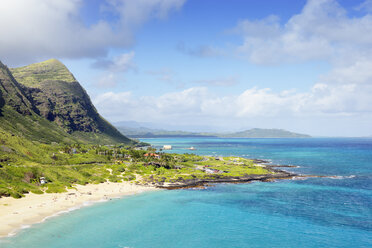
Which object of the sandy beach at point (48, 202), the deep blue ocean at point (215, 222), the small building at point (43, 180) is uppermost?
the small building at point (43, 180)

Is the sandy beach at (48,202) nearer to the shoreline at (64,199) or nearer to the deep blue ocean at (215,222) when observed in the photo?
the shoreline at (64,199)

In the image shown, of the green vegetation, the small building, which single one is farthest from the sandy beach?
the small building

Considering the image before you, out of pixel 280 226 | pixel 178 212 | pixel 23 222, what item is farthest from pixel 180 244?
pixel 23 222

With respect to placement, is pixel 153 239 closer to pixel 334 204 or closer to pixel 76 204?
pixel 76 204

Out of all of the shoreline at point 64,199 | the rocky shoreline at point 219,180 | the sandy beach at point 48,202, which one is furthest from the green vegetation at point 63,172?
the sandy beach at point 48,202

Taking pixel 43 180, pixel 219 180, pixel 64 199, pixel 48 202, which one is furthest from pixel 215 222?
pixel 43 180

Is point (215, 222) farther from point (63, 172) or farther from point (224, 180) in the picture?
point (63, 172)

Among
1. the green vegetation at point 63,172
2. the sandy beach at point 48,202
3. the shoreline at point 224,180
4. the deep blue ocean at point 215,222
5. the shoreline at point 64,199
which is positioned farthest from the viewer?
the shoreline at point 224,180

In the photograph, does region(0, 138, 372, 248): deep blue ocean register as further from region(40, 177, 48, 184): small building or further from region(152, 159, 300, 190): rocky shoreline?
region(40, 177, 48, 184): small building
